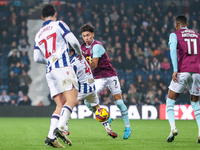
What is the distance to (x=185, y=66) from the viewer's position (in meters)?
5.87

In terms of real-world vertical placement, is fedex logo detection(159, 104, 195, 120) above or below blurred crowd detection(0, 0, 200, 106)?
below

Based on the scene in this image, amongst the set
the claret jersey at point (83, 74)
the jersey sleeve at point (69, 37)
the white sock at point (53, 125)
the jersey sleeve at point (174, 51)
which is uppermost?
the jersey sleeve at point (69, 37)

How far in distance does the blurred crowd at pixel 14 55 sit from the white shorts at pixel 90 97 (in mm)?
10032

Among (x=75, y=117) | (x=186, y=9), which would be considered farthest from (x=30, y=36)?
(x=186, y=9)

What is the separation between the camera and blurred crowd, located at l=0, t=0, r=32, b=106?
1645 centimetres

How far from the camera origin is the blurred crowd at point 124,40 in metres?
16.5

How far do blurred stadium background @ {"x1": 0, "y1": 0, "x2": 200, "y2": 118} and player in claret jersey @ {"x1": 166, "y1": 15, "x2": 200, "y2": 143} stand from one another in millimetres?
9595

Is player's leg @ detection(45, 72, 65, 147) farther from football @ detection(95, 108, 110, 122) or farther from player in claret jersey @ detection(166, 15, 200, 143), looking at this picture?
player in claret jersey @ detection(166, 15, 200, 143)

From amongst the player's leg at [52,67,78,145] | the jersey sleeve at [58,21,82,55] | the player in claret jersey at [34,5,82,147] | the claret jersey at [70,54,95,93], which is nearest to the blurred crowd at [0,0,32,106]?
the claret jersey at [70,54,95,93]

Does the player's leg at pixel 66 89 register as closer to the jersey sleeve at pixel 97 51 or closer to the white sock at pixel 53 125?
the white sock at pixel 53 125

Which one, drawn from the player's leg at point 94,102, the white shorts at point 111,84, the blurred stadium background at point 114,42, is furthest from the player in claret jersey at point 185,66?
the blurred stadium background at point 114,42

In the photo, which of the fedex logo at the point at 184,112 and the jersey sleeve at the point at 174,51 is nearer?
the jersey sleeve at the point at 174,51

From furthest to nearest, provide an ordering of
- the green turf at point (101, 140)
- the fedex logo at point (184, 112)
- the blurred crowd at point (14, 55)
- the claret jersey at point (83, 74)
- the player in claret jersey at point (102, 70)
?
the blurred crowd at point (14, 55) < the fedex logo at point (184, 112) < the player in claret jersey at point (102, 70) < the claret jersey at point (83, 74) < the green turf at point (101, 140)

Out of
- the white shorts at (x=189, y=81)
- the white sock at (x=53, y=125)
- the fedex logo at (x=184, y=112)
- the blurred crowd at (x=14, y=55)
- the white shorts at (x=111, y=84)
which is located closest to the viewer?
the white sock at (x=53, y=125)
